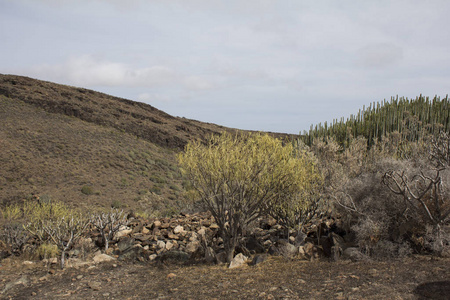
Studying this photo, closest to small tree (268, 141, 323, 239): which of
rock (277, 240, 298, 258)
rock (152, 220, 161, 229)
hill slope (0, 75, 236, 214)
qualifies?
rock (277, 240, 298, 258)

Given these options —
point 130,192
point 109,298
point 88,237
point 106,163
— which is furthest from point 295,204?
point 106,163

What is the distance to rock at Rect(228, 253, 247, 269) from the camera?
791 centimetres

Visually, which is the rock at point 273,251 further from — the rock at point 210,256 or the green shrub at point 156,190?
the green shrub at point 156,190

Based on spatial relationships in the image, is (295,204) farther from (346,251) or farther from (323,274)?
(323,274)

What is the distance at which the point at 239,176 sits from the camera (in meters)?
8.16

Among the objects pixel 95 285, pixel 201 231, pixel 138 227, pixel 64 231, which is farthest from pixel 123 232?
pixel 95 285

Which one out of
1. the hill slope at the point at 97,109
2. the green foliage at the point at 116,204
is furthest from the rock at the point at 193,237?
the hill slope at the point at 97,109

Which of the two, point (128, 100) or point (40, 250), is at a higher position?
point (128, 100)

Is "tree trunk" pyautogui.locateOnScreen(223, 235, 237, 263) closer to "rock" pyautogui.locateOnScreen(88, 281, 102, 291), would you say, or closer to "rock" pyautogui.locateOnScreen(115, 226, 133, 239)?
"rock" pyautogui.locateOnScreen(88, 281, 102, 291)

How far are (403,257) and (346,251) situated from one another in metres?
1.08

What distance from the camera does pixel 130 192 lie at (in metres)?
25.8

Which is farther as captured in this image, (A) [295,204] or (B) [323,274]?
(A) [295,204]

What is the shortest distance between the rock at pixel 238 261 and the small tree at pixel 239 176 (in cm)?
25

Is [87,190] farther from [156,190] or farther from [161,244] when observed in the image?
[161,244]
